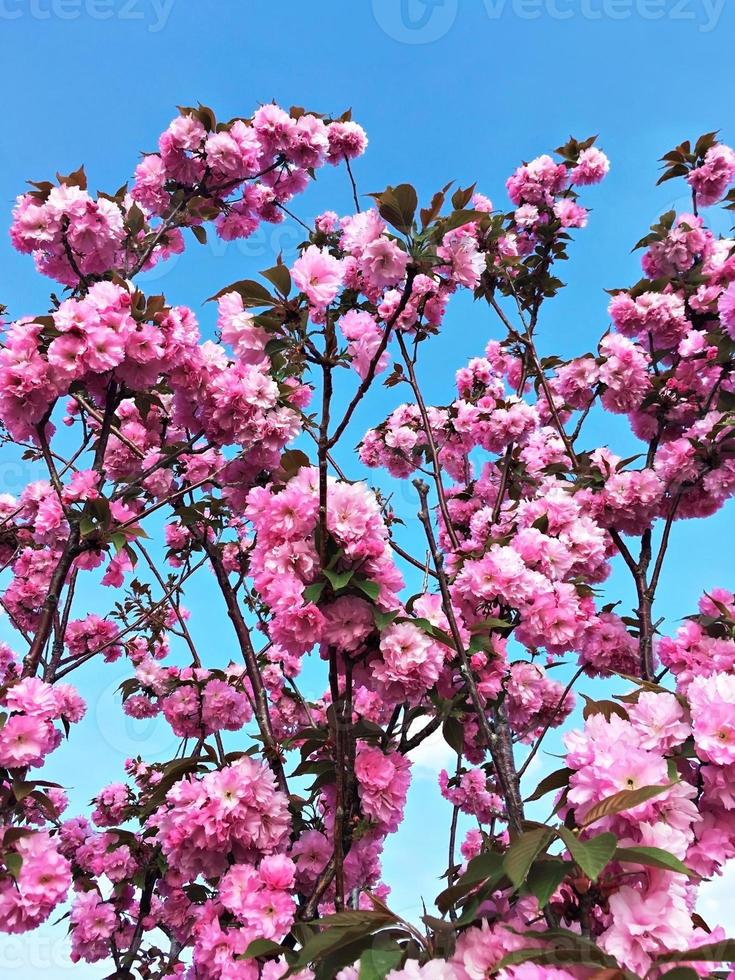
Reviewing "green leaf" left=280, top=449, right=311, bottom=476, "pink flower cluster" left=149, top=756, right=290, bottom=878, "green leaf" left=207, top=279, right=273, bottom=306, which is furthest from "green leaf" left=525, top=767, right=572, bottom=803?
"green leaf" left=207, top=279, right=273, bottom=306

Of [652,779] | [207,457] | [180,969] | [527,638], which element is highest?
[207,457]

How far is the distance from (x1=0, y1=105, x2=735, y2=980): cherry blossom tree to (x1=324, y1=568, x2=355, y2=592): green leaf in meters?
0.04

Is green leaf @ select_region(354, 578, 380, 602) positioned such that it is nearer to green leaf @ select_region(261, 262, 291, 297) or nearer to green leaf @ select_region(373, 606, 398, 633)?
green leaf @ select_region(373, 606, 398, 633)

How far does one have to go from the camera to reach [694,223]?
176 inches

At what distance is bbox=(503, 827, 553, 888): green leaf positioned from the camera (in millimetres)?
1159

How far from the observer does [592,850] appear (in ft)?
3.83

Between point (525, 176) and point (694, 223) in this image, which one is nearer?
point (694, 223)

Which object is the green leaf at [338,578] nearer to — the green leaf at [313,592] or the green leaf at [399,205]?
the green leaf at [313,592]

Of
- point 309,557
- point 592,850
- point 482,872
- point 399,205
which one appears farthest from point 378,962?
point 399,205

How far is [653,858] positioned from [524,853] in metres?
0.21

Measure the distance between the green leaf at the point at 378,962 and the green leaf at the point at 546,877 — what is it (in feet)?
0.88

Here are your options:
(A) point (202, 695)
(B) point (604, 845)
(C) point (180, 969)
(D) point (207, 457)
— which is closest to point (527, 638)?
(B) point (604, 845)

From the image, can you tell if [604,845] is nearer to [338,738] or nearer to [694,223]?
[338,738]

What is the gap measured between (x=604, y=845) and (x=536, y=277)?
4.35m
